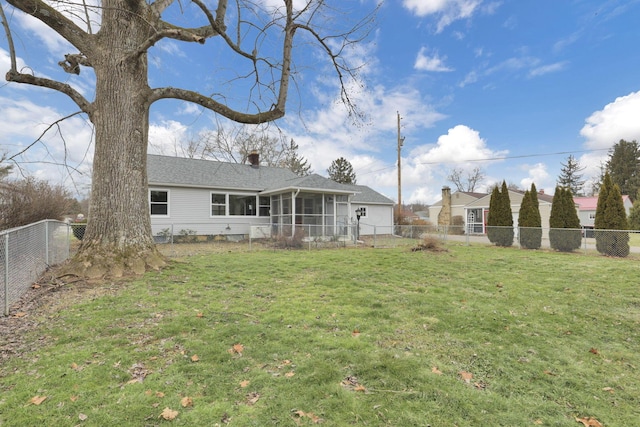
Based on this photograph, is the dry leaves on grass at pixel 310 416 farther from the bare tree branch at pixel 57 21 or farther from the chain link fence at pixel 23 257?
the bare tree branch at pixel 57 21

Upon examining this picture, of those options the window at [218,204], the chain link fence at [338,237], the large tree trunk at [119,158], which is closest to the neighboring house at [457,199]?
the chain link fence at [338,237]

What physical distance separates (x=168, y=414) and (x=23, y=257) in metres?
4.80

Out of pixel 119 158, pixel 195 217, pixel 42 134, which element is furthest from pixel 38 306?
pixel 195 217

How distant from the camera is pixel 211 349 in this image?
319cm

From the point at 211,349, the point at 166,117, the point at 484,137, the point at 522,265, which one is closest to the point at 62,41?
the point at 166,117

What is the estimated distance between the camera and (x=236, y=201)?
1695 centimetres

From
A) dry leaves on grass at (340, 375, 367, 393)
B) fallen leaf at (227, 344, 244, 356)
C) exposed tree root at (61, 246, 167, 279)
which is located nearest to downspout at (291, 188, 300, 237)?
exposed tree root at (61, 246, 167, 279)

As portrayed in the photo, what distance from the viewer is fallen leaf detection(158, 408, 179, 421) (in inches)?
83.1

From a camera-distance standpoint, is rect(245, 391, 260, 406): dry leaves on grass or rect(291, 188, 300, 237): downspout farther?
rect(291, 188, 300, 237): downspout

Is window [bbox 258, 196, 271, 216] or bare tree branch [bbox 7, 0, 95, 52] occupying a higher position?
bare tree branch [bbox 7, 0, 95, 52]

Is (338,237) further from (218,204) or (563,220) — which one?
(563,220)

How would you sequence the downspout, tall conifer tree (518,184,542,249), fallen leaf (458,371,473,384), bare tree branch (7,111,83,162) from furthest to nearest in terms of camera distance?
tall conifer tree (518,184,542,249)
the downspout
bare tree branch (7,111,83,162)
fallen leaf (458,371,473,384)

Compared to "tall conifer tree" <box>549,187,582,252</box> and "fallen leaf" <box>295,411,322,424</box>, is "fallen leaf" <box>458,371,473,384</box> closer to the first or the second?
"fallen leaf" <box>295,411,322,424</box>

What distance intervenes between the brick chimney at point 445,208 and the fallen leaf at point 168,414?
28907 mm
